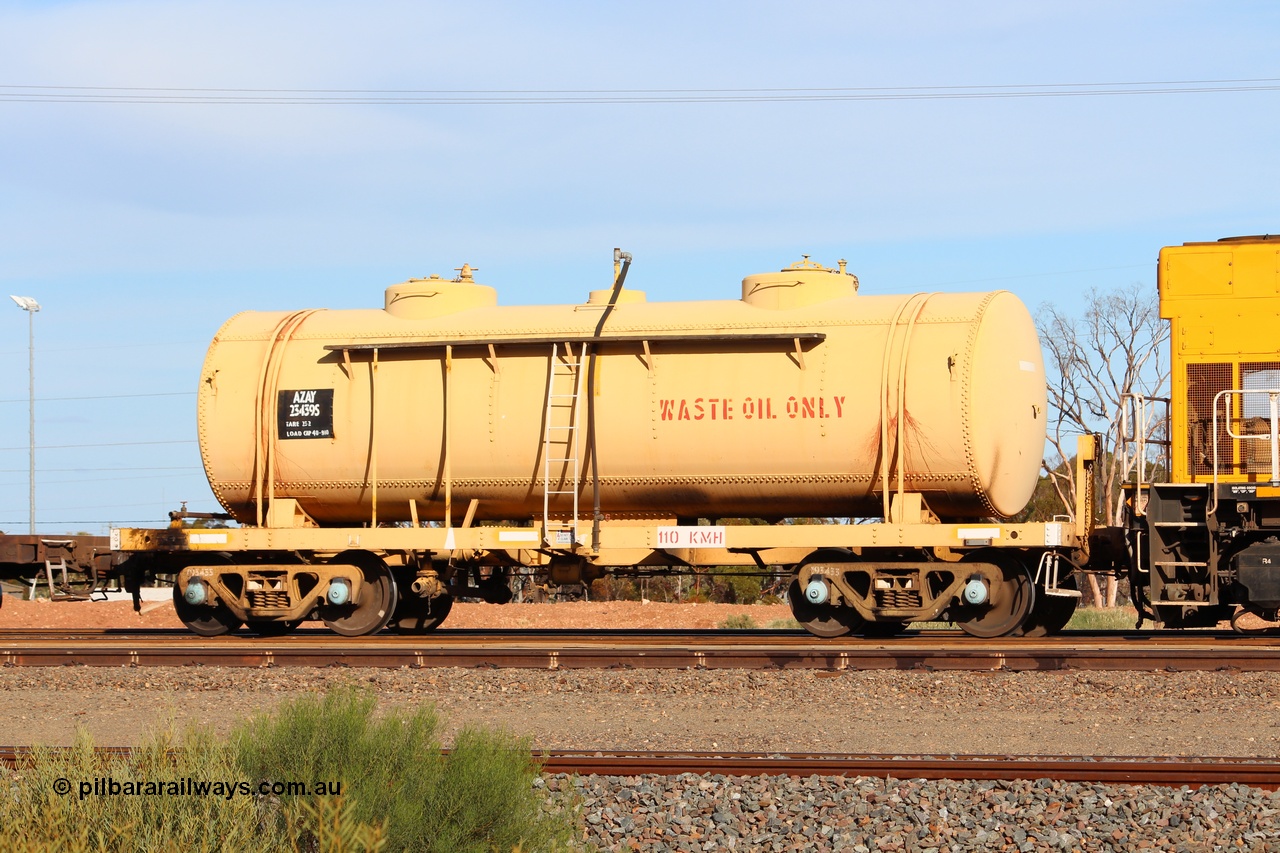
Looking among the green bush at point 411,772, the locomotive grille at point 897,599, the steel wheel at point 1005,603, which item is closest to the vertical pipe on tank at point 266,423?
the locomotive grille at point 897,599

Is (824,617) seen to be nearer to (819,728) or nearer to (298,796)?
(819,728)

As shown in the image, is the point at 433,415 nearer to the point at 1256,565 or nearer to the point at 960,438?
the point at 960,438

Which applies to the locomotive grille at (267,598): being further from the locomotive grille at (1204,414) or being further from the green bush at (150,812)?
the locomotive grille at (1204,414)

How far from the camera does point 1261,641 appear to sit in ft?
44.1

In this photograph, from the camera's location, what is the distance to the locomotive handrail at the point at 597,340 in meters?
14.9

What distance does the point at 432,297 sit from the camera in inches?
648

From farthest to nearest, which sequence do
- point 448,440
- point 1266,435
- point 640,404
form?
1. point 448,440
2. point 640,404
3. point 1266,435

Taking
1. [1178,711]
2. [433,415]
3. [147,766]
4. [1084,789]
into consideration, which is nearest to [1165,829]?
[1084,789]

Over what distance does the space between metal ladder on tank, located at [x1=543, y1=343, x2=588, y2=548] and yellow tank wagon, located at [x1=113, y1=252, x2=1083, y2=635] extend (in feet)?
0.10

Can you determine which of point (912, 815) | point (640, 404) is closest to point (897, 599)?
point (640, 404)

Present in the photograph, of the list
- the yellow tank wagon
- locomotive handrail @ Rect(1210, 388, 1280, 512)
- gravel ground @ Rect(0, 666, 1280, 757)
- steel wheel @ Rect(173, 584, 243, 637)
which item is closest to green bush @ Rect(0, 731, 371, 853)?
gravel ground @ Rect(0, 666, 1280, 757)

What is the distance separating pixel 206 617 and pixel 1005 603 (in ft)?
31.3

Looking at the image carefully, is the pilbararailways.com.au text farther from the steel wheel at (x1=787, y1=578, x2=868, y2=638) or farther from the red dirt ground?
the red dirt ground

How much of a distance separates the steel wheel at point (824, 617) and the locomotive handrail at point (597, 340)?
270cm
